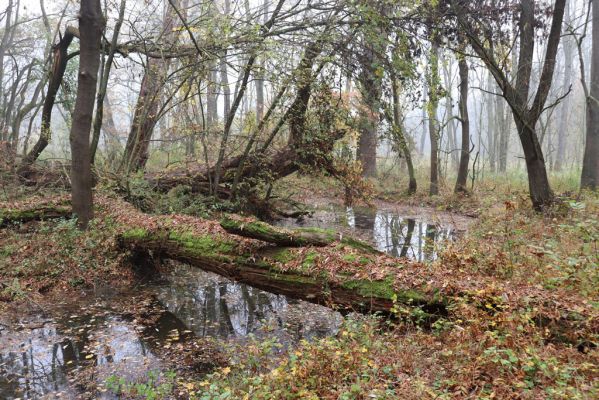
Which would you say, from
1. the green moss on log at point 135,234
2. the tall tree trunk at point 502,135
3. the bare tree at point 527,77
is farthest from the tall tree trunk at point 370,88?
the tall tree trunk at point 502,135

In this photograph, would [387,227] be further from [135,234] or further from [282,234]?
[282,234]

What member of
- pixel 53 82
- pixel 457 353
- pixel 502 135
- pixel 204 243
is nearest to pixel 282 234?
pixel 204 243

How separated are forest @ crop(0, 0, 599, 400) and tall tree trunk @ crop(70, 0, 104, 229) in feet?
0.11

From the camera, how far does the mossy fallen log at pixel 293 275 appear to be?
15.1 feet

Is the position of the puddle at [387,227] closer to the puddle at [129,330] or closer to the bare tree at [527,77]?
the bare tree at [527,77]

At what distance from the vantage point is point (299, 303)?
700 cm

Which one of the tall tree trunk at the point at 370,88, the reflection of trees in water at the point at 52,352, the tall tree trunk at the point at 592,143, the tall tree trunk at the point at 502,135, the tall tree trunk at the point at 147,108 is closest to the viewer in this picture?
the reflection of trees in water at the point at 52,352

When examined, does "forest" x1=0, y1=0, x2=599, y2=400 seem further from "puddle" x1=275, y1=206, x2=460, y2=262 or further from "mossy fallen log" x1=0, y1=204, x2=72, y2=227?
"puddle" x1=275, y1=206, x2=460, y2=262

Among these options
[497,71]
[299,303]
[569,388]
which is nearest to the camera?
[569,388]

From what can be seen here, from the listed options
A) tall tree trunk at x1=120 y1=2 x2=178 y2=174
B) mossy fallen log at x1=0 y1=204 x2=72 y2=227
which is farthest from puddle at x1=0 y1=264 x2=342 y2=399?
tall tree trunk at x1=120 y1=2 x2=178 y2=174

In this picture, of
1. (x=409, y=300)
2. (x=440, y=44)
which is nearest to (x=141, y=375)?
(x=409, y=300)

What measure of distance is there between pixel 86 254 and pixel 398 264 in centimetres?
553

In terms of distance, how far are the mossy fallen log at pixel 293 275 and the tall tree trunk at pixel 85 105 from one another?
78.1 inches

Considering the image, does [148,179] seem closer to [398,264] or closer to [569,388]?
[398,264]
